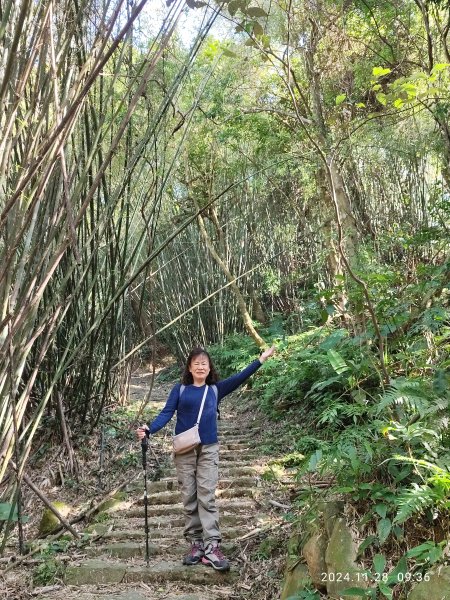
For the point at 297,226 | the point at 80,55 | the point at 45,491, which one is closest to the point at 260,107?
the point at 297,226

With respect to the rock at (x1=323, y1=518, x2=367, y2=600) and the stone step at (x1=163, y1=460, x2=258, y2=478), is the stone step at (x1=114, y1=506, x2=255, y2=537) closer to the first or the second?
the stone step at (x1=163, y1=460, x2=258, y2=478)

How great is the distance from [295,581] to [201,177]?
5.03m

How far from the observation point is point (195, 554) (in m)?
2.28

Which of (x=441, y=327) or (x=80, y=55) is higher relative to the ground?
(x=80, y=55)

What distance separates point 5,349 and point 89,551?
1.41 metres

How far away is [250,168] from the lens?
6.40 meters

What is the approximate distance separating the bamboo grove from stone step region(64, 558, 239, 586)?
1.83ft

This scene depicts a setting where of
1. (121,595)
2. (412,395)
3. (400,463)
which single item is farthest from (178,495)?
(412,395)

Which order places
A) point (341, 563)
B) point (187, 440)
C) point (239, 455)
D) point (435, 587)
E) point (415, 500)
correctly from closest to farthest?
point (435, 587)
point (415, 500)
point (341, 563)
point (187, 440)
point (239, 455)

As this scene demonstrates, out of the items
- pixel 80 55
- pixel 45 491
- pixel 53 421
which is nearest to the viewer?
pixel 80 55

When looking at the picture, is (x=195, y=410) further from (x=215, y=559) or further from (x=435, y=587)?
(x=435, y=587)

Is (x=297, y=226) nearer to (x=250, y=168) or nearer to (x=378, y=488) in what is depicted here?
(x=250, y=168)

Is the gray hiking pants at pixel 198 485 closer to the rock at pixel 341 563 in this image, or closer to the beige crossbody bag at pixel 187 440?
the beige crossbody bag at pixel 187 440

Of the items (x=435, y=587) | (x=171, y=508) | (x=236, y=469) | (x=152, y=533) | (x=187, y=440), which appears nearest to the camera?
(x=435, y=587)
